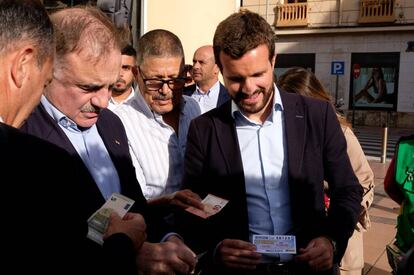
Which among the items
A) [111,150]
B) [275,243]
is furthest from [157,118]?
[275,243]

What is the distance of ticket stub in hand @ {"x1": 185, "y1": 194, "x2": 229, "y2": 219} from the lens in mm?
2094

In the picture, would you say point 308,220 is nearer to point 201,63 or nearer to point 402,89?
point 201,63

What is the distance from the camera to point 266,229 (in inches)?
89.3

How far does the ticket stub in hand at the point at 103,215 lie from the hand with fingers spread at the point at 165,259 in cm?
16

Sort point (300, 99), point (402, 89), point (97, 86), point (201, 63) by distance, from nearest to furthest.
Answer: point (97, 86) → point (300, 99) → point (201, 63) → point (402, 89)

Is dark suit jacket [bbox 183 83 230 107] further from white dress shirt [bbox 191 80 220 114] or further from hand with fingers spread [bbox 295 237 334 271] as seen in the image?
hand with fingers spread [bbox 295 237 334 271]

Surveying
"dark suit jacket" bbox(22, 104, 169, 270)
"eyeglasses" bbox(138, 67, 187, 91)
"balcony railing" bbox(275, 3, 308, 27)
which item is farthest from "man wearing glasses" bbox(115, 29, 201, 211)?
"balcony railing" bbox(275, 3, 308, 27)

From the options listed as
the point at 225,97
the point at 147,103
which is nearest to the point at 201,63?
the point at 225,97

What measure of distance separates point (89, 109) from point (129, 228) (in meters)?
0.65

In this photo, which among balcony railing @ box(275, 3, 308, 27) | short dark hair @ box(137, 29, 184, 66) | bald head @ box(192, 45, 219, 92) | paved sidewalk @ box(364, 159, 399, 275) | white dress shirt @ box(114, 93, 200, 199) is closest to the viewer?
white dress shirt @ box(114, 93, 200, 199)

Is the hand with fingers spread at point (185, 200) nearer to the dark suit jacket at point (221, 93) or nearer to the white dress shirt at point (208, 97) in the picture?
the dark suit jacket at point (221, 93)

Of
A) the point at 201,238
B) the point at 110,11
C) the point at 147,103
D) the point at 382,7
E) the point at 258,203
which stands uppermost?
the point at 382,7

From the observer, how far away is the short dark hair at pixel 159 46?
273cm

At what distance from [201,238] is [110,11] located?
10.5 feet
